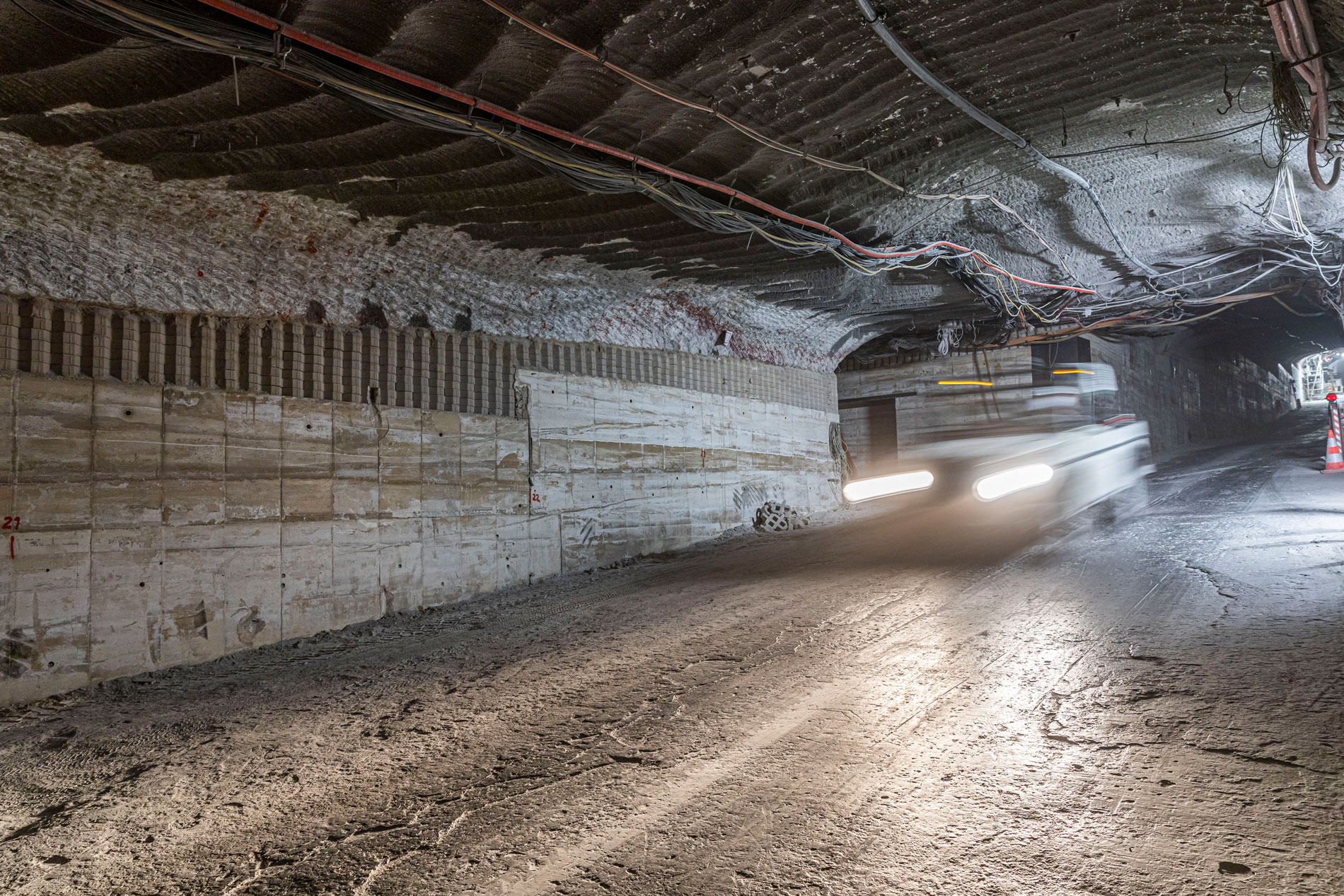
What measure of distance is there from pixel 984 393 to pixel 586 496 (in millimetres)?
9747

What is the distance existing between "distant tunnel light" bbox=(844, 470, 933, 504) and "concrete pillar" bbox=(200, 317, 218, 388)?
9848 mm

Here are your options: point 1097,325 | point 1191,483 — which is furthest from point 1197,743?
point 1097,325

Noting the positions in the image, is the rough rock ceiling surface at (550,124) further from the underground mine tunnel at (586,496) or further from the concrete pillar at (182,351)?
the concrete pillar at (182,351)

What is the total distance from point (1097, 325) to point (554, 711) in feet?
39.9

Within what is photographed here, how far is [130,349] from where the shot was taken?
514cm

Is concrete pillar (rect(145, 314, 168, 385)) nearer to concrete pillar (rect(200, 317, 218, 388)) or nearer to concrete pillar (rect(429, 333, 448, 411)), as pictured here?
concrete pillar (rect(200, 317, 218, 388))

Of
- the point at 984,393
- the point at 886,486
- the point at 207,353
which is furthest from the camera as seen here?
the point at 984,393

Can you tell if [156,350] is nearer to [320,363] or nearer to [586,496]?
[320,363]

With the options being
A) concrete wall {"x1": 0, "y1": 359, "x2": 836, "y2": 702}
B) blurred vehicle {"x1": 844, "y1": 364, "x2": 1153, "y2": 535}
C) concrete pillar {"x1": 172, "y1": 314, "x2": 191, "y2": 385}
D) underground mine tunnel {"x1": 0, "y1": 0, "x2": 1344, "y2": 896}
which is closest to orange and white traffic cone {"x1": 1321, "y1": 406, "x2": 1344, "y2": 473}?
blurred vehicle {"x1": 844, "y1": 364, "x2": 1153, "y2": 535}

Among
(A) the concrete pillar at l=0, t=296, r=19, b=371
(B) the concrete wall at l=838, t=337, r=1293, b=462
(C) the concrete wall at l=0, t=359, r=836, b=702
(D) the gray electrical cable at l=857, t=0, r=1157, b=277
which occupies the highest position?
(D) the gray electrical cable at l=857, t=0, r=1157, b=277

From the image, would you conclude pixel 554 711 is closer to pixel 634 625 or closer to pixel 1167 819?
pixel 634 625

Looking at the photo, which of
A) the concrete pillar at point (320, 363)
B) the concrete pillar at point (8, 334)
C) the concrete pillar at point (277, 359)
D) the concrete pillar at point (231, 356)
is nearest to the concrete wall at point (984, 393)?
the concrete pillar at point (320, 363)

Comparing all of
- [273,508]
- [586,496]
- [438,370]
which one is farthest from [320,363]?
[586,496]

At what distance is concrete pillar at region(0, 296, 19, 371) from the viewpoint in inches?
180
